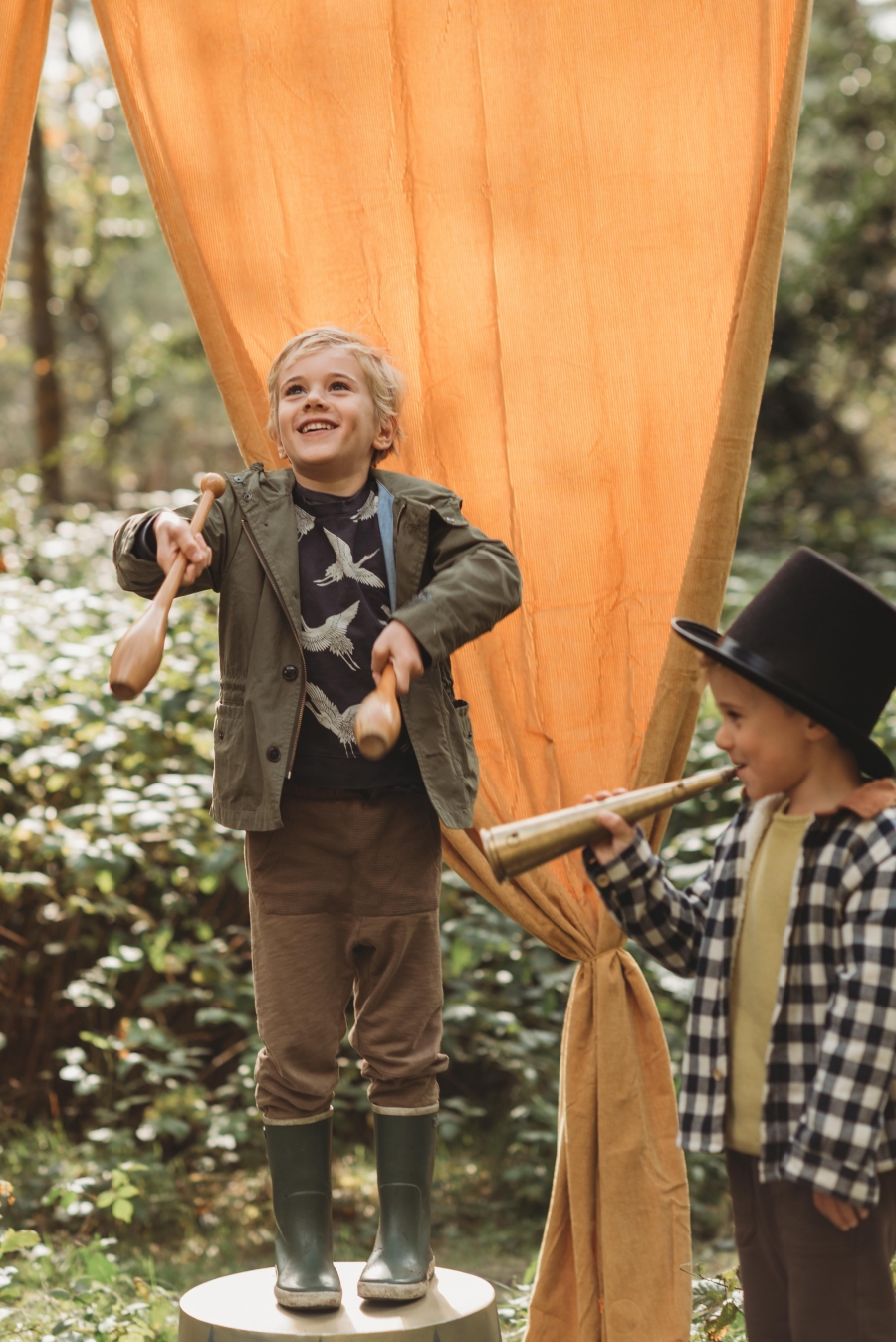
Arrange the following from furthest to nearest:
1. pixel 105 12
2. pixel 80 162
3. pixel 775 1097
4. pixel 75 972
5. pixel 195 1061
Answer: pixel 80 162 < pixel 75 972 < pixel 195 1061 < pixel 105 12 < pixel 775 1097

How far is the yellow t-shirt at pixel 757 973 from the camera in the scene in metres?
1.87

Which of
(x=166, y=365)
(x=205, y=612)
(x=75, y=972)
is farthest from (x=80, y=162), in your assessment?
(x=75, y=972)

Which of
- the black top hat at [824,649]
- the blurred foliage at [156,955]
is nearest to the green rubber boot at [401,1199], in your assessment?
the black top hat at [824,649]

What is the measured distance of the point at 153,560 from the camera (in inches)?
84.5

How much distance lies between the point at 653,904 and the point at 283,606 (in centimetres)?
77

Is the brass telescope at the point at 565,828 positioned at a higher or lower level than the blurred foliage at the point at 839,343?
lower

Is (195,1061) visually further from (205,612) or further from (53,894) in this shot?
(205,612)

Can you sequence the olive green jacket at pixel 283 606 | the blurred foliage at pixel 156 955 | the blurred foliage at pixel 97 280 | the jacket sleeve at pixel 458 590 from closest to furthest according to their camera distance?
the jacket sleeve at pixel 458 590 → the olive green jacket at pixel 283 606 → the blurred foliage at pixel 156 955 → the blurred foliage at pixel 97 280

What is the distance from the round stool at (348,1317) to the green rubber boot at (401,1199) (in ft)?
0.13

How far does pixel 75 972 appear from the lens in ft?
14.3

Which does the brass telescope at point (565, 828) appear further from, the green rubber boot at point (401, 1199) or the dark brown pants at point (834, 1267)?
the green rubber boot at point (401, 1199)

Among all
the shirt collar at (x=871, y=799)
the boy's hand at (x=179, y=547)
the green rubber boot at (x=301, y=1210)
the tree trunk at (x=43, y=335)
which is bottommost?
the green rubber boot at (x=301, y=1210)

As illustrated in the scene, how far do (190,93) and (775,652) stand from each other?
1.69 metres

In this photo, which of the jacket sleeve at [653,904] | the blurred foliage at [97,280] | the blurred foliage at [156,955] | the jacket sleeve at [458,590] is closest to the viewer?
the jacket sleeve at [653,904]
